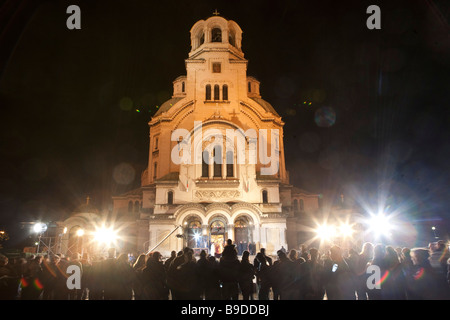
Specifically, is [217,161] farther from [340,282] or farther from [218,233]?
[340,282]

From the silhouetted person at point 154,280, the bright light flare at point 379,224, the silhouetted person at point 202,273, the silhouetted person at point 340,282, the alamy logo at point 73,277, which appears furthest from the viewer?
the bright light flare at point 379,224

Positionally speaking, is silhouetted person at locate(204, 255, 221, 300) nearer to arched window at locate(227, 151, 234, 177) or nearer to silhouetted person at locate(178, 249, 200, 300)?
silhouetted person at locate(178, 249, 200, 300)

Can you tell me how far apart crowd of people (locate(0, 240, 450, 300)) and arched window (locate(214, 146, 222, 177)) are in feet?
64.6

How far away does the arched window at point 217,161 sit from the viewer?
29.5 m

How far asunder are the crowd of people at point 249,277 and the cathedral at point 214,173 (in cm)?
1404

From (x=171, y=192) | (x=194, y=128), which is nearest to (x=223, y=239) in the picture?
(x=171, y=192)

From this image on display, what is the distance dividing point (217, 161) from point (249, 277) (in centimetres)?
2075

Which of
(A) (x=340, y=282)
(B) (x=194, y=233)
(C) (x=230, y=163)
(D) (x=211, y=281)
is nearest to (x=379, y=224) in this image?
(C) (x=230, y=163)

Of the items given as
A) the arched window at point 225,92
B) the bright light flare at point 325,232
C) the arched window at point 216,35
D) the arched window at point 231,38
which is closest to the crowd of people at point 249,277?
the arched window at point 225,92

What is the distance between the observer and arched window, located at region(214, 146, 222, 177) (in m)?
29.5

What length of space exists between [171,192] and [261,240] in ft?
32.4

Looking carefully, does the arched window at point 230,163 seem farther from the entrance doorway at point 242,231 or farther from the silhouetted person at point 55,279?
the silhouetted person at point 55,279

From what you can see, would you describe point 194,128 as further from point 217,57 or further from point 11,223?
point 11,223

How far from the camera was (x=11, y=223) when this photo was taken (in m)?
33.0
